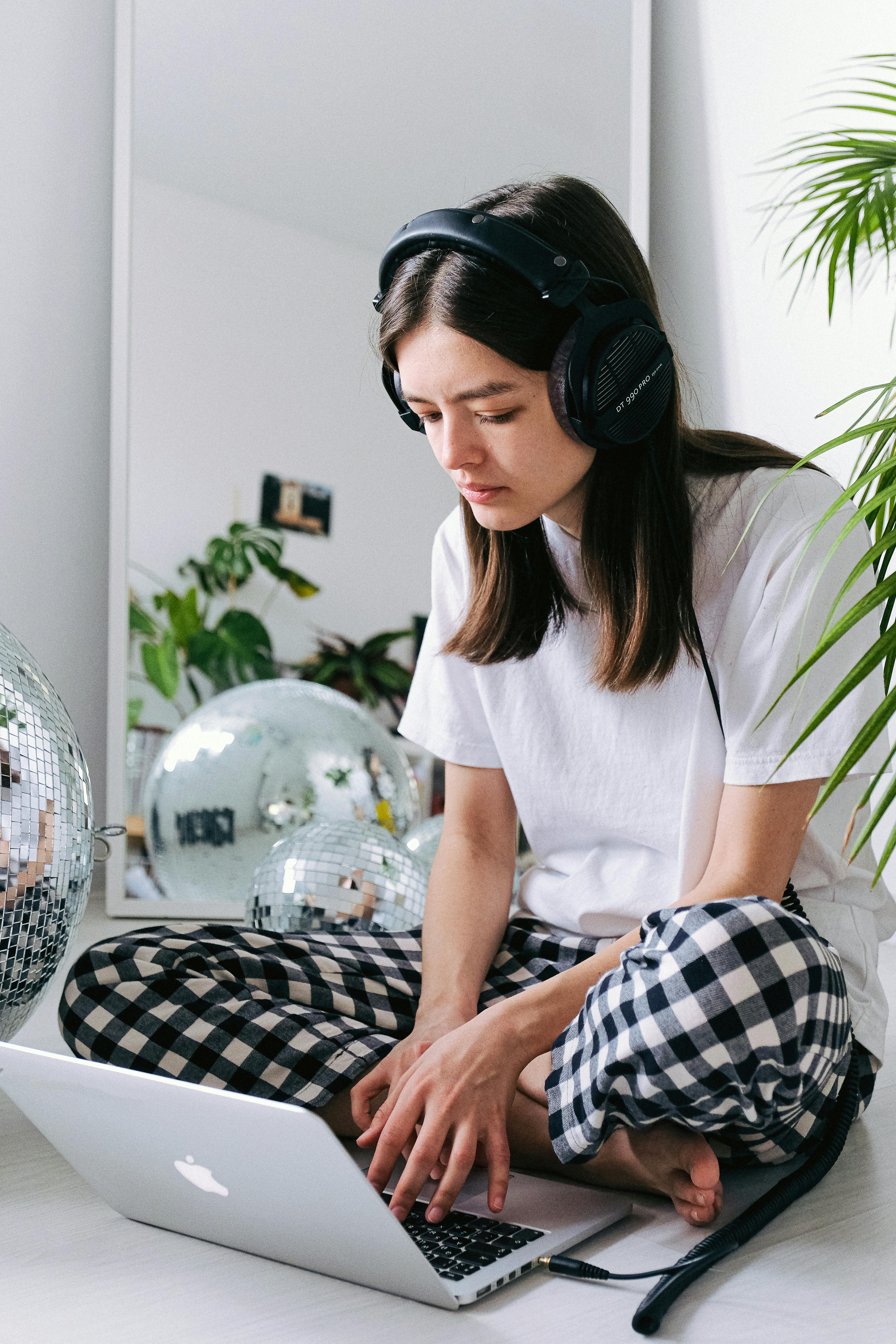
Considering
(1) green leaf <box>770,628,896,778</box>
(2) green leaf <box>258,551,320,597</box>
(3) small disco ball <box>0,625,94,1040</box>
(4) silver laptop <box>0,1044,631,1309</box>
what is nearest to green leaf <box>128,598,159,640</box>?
(2) green leaf <box>258,551,320,597</box>

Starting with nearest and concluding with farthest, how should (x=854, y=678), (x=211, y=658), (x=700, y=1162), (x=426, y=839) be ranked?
(x=854, y=678) → (x=700, y=1162) → (x=426, y=839) → (x=211, y=658)

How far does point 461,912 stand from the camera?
1108mm

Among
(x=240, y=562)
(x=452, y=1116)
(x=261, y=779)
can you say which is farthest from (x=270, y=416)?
(x=452, y=1116)

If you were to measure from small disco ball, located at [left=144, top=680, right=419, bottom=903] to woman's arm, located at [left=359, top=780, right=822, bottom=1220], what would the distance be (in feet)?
3.33

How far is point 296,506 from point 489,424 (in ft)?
4.86

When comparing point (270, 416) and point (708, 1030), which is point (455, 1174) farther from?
point (270, 416)

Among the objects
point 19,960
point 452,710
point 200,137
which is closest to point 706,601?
point 452,710

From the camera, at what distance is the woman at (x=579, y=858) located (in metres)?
0.82

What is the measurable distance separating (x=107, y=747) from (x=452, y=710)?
1319 millimetres

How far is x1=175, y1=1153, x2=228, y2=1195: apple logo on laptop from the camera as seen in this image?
777 mm

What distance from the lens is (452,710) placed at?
117 centimetres

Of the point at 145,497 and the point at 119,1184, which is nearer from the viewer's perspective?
the point at 119,1184

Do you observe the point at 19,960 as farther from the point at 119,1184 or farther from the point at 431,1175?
the point at 431,1175

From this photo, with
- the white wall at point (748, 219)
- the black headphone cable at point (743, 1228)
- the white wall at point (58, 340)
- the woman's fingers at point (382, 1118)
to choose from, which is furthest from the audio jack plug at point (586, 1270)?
the white wall at point (58, 340)
